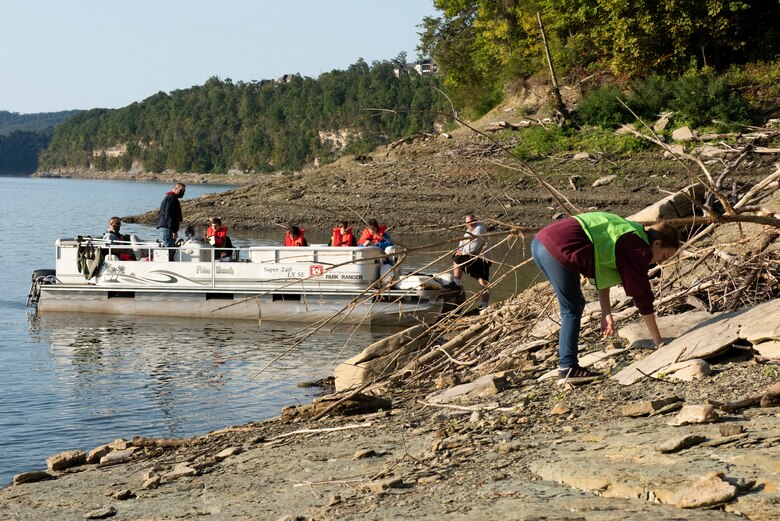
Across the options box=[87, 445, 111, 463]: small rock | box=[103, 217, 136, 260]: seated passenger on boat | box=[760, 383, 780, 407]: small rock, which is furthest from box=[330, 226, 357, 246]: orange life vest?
box=[760, 383, 780, 407]: small rock

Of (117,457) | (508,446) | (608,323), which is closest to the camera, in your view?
(508,446)

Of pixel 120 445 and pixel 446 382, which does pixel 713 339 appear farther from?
pixel 120 445

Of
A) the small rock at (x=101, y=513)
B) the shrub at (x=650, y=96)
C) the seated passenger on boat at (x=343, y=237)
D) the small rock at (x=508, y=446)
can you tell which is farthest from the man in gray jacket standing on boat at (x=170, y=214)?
the shrub at (x=650, y=96)

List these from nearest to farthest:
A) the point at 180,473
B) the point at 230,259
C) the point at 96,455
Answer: the point at 180,473 → the point at 96,455 → the point at 230,259

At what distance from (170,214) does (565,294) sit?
48.2ft

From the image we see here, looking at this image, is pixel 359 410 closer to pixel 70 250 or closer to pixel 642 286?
pixel 642 286

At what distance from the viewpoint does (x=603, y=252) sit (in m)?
7.84

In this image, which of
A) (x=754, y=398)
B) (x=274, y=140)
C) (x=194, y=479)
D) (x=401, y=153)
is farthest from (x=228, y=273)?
(x=274, y=140)

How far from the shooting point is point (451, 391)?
9320 mm

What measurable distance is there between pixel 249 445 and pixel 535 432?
288cm

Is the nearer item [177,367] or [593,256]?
[593,256]

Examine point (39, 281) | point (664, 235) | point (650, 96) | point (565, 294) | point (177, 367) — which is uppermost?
point (650, 96)

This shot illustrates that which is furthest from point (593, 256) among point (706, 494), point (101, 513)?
point (101, 513)

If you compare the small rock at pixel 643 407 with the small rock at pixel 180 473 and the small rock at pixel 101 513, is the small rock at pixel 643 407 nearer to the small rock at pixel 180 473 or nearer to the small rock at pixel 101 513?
the small rock at pixel 180 473
